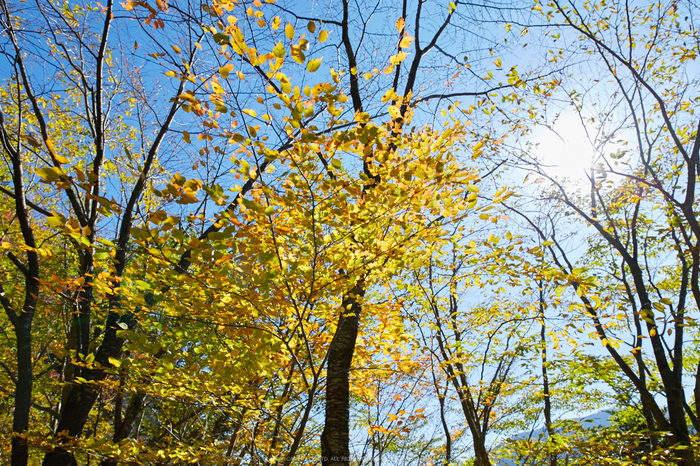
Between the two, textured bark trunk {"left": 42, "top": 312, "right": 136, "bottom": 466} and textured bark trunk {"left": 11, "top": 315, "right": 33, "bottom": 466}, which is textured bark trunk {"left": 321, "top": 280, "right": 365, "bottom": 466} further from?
textured bark trunk {"left": 11, "top": 315, "right": 33, "bottom": 466}

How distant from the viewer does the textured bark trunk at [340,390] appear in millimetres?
2998

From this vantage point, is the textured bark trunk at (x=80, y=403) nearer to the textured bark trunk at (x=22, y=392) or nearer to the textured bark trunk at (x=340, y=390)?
the textured bark trunk at (x=22, y=392)

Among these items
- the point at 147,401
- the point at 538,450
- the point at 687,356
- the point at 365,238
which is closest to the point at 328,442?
the point at 365,238

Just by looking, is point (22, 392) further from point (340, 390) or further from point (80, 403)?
point (340, 390)

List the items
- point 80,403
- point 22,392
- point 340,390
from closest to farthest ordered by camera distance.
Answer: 1. point 340,390
2. point 22,392
3. point 80,403

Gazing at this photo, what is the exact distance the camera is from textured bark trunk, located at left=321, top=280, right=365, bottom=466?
300cm

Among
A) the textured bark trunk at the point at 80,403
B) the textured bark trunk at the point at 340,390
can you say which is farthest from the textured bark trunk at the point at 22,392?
the textured bark trunk at the point at 340,390

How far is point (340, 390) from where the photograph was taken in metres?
3.31

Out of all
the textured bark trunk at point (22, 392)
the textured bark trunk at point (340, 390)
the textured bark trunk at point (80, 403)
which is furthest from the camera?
the textured bark trunk at point (80, 403)

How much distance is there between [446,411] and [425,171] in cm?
738

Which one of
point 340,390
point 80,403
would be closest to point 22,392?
point 80,403

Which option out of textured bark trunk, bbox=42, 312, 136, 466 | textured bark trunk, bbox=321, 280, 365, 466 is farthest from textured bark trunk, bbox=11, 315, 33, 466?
textured bark trunk, bbox=321, 280, 365, 466

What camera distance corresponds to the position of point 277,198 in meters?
2.74

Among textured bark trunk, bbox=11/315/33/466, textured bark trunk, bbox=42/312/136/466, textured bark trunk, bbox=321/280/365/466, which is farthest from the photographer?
textured bark trunk, bbox=42/312/136/466
